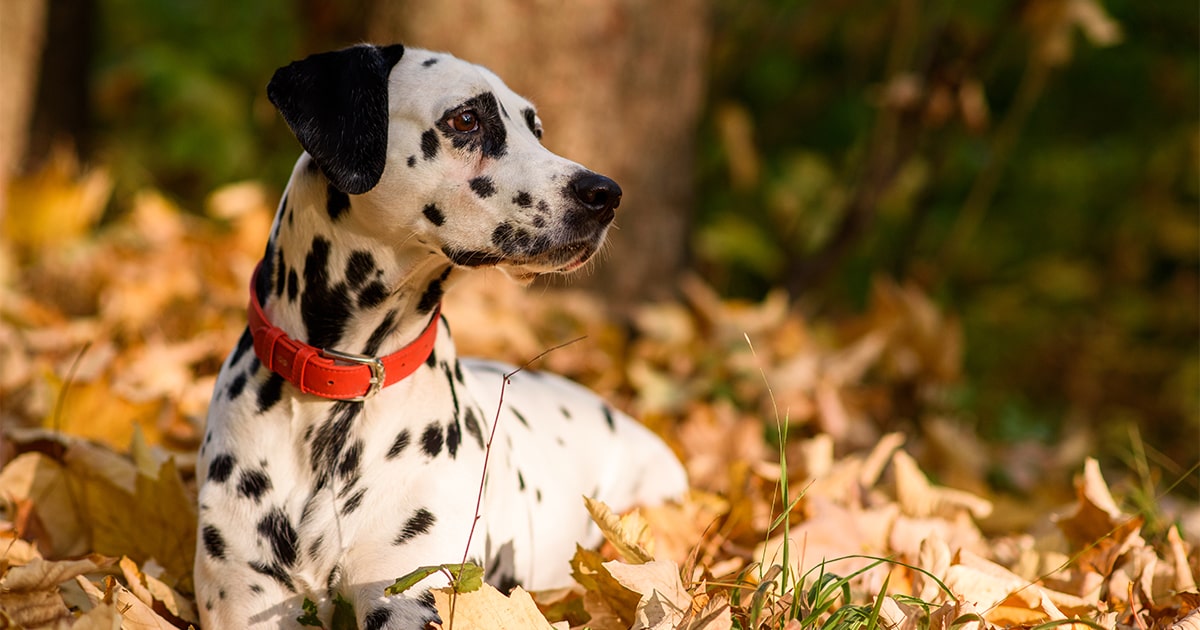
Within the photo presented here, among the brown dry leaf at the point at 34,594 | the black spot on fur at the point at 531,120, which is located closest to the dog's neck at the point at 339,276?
the black spot on fur at the point at 531,120

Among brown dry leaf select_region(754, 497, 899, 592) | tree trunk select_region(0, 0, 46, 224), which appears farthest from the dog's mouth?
tree trunk select_region(0, 0, 46, 224)

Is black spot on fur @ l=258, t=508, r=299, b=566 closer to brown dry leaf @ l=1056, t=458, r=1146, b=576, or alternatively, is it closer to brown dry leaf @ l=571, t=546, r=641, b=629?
brown dry leaf @ l=571, t=546, r=641, b=629

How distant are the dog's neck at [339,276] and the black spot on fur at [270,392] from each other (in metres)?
0.12

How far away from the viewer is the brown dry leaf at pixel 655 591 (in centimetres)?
221

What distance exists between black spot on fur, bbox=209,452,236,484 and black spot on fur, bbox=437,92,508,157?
94 cm

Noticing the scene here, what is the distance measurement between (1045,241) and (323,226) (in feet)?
26.1

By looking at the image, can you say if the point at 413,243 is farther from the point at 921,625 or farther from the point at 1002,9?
the point at 1002,9

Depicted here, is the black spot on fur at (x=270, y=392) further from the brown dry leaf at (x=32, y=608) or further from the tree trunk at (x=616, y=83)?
the tree trunk at (x=616, y=83)

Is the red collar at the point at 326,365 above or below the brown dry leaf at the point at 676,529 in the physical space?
above

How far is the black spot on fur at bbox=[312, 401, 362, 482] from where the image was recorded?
249 centimetres

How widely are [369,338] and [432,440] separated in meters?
0.30

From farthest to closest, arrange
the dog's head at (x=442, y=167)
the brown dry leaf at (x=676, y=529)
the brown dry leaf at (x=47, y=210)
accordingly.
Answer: the brown dry leaf at (x=47, y=210), the brown dry leaf at (x=676, y=529), the dog's head at (x=442, y=167)

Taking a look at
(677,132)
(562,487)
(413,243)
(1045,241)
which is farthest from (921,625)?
(1045,241)

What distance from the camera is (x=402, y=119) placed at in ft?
8.22
